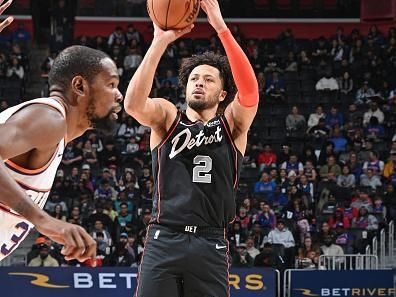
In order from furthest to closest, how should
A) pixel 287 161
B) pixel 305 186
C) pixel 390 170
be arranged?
pixel 287 161 → pixel 390 170 → pixel 305 186

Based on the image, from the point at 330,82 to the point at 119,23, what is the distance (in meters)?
6.75

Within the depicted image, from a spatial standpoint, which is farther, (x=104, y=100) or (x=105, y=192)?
(x=105, y=192)

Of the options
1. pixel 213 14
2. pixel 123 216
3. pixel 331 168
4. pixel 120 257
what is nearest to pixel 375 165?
pixel 331 168

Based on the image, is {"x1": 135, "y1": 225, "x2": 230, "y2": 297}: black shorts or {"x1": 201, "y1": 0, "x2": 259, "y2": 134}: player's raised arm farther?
{"x1": 201, "y1": 0, "x2": 259, "y2": 134}: player's raised arm

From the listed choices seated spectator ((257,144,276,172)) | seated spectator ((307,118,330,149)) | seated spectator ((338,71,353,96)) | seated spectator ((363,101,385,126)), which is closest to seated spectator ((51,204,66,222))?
seated spectator ((257,144,276,172))

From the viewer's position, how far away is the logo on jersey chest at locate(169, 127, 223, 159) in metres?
5.41

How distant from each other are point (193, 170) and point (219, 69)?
0.86 m

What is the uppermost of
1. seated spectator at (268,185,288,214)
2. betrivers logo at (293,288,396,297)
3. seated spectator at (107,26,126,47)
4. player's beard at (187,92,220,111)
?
seated spectator at (107,26,126,47)

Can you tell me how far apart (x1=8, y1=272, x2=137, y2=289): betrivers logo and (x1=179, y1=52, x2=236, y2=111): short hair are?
6.19m

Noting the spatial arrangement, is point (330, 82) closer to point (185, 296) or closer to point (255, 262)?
point (255, 262)

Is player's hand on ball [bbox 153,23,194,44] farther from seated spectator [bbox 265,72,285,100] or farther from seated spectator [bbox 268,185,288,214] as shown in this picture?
seated spectator [bbox 265,72,285,100]

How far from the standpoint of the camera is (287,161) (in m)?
17.3

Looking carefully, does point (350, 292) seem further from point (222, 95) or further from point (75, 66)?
point (75, 66)

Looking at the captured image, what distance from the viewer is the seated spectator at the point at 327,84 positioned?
20672 mm
